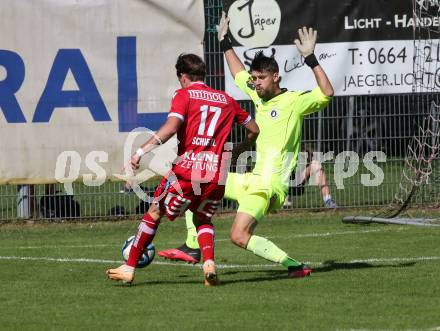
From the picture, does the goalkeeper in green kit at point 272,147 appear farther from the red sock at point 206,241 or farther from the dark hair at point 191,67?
the dark hair at point 191,67

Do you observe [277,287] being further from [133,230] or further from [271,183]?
Result: [133,230]

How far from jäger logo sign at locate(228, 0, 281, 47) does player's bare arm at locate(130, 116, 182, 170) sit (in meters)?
6.54

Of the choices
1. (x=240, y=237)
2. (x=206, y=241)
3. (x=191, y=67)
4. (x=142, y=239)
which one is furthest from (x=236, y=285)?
(x=191, y=67)

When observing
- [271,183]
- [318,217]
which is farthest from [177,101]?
[318,217]

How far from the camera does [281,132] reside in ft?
35.7

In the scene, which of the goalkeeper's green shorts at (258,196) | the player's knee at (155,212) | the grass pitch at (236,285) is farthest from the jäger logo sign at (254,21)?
the player's knee at (155,212)

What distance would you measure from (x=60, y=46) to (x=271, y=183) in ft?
18.7

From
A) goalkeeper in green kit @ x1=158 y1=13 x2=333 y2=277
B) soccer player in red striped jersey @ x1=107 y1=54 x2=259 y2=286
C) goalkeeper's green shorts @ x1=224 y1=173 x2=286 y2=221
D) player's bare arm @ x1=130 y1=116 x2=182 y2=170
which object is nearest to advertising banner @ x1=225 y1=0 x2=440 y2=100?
goalkeeper in green kit @ x1=158 y1=13 x2=333 y2=277

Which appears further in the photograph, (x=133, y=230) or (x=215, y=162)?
(x=133, y=230)

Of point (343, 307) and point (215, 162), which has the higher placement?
point (215, 162)

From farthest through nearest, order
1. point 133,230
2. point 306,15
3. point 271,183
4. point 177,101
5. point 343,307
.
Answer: point 306,15 < point 133,230 < point 271,183 < point 177,101 < point 343,307

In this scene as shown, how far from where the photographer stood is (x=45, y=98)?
15.4 meters

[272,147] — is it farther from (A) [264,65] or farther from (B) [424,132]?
(B) [424,132]

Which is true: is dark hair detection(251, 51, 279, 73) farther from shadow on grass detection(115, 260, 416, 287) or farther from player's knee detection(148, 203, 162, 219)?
shadow on grass detection(115, 260, 416, 287)
